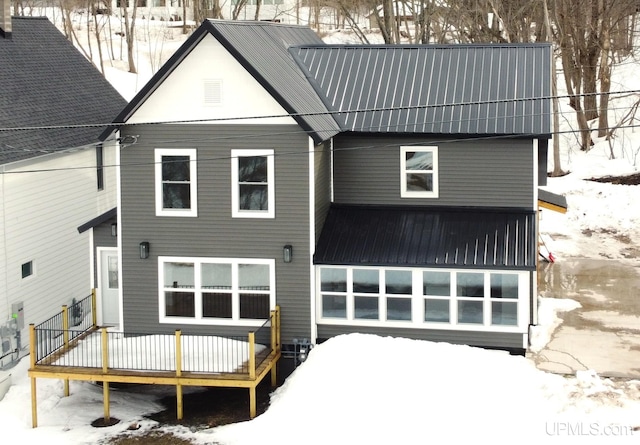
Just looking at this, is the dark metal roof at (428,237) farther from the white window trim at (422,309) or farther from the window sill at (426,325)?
the window sill at (426,325)

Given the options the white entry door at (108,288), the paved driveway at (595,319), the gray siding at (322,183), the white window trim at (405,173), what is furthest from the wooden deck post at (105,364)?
the paved driveway at (595,319)

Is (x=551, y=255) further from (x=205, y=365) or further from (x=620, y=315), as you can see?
(x=205, y=365)

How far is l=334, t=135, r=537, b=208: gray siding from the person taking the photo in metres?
21.5

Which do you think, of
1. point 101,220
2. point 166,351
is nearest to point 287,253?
point 166,351

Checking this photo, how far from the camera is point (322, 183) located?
2153 centimetres

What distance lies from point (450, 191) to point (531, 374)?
15.6 feet

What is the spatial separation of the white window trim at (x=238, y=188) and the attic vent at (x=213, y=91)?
1103 millimetres

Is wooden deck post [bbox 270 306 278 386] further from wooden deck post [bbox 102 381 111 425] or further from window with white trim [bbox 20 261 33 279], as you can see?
window with white trim [bbox 20 261 33 279]

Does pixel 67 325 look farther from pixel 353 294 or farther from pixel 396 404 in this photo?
pixel 396 404

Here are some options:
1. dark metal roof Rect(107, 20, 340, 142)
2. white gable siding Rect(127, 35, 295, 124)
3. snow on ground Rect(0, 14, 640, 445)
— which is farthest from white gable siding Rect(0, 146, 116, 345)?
white gable siding Rect(127, 35, 295, 124)

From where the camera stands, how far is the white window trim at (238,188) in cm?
2042

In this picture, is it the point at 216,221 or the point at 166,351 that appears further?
the point at 216,221

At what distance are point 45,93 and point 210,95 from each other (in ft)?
26.5

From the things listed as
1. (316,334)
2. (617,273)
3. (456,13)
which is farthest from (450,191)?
(456,13)
